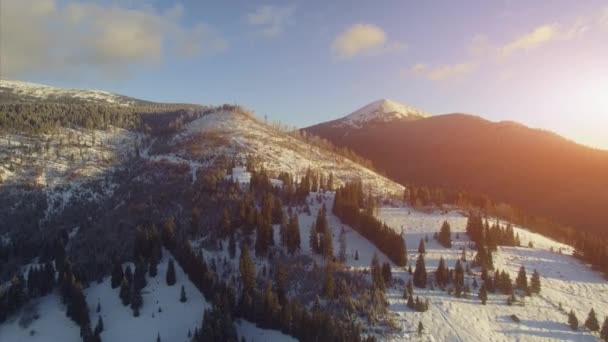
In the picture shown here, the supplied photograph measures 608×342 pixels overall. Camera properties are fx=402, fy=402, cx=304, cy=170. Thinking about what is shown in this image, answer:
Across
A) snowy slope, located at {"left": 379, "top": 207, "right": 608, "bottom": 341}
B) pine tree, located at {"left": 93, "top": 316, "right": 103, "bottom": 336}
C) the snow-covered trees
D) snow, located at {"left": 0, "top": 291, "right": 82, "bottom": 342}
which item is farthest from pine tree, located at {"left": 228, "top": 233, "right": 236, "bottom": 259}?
the snow-covered trees

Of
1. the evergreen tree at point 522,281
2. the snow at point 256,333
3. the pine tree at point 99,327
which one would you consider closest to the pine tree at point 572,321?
the evergreen tree at point 522,281

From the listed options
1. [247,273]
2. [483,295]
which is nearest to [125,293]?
[247,273]

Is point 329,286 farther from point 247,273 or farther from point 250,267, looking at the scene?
point 247,273

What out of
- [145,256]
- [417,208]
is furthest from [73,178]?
[417,208]

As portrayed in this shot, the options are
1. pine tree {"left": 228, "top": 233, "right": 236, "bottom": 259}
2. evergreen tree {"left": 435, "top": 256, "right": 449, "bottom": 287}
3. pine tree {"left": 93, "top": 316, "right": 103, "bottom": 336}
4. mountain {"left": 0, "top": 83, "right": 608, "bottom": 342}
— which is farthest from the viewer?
pine tree {"left": 228, "top": 233, "right": 236, "bottom": 259}

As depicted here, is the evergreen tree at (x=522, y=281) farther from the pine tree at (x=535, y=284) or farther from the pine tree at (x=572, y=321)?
the pine tree at (x=572, y=321)

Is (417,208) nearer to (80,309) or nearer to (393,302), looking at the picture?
(393,302)

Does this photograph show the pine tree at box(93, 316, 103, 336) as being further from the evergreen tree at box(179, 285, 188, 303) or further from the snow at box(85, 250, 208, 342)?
the evergreen tree at box(179, 285, 188, 303)
